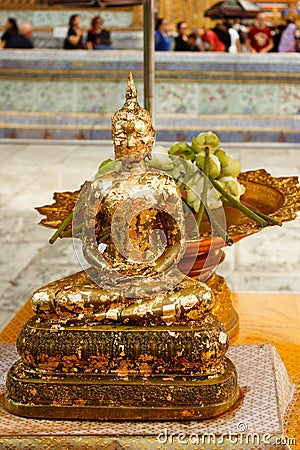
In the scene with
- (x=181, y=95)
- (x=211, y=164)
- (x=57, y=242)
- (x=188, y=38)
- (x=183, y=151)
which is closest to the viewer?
(x=211, y=164)

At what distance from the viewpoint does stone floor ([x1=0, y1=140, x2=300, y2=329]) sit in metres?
4.11

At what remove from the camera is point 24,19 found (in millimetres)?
13453

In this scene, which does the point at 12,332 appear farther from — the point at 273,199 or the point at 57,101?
the point at 57,101

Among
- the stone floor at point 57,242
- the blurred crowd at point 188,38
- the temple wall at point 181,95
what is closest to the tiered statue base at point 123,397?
the stone floor at point 57,242

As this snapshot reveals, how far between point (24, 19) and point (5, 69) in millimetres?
5051

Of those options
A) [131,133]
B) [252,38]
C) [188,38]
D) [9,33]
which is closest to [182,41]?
[188,38]

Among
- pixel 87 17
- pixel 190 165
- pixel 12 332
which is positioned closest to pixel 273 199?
pixel 190 165

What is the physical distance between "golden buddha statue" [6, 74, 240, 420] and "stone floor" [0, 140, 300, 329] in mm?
1326

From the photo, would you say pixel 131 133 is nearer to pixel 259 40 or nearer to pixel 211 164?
pixel 211 164

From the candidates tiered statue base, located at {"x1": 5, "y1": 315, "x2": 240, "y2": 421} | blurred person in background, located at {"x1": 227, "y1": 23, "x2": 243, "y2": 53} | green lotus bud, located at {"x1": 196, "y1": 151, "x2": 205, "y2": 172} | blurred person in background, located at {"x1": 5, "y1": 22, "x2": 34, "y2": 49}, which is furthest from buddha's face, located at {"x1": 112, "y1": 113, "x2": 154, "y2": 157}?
blurred person in background, located at {"x1": 227, "y1": 23, "x2": 243, "y2": 53}

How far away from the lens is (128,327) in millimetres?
2018

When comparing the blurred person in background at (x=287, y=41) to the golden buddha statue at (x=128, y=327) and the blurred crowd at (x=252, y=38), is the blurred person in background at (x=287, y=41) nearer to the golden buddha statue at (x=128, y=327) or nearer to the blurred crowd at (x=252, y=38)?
the blurred crowd at (x=252, y=38)

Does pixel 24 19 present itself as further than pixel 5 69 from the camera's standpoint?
Yes

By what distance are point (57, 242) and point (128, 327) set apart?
2894 millimetres
